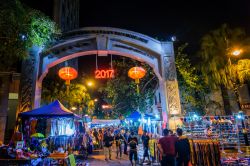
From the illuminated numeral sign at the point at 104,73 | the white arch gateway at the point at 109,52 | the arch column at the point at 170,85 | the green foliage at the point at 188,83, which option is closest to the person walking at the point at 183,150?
the arch column at the point at 170,85

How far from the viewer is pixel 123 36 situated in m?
13.5

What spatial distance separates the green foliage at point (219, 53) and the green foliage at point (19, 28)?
42.0 ft

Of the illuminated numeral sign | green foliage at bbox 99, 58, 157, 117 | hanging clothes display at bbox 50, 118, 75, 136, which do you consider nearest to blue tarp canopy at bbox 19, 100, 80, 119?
hanging clothes display at bbox 50, 118, 75, 136

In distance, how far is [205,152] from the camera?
8.31 metres

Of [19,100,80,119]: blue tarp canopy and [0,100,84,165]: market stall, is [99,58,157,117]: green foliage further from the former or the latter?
[19,100,80,119]: blue tarp canopy

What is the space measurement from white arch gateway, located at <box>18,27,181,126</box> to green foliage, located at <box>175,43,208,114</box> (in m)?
4.18

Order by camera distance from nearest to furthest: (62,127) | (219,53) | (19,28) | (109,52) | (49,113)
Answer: (19,28)
(49,113)
(109,52)
(62,127)
(219,53)

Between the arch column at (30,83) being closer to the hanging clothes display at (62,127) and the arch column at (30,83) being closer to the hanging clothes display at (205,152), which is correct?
the hanging clothes display at (62,127)

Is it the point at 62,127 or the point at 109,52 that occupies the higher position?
the point at 109,52

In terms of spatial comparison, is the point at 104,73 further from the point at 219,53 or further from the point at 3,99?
the point at 219,53

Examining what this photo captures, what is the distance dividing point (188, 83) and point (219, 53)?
11.4 ft

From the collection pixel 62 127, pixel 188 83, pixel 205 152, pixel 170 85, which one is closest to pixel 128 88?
pixel 188 83

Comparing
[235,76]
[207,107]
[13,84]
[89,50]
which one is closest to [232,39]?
[235,76]

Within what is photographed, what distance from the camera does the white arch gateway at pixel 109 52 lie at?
1269 centimetres
